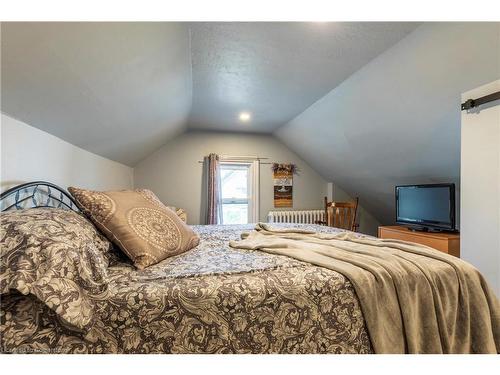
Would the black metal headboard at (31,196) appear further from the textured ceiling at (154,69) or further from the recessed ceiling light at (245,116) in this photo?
the recessed ceiling light at (245,116)

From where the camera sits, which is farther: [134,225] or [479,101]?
[479,101]

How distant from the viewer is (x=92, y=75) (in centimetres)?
146

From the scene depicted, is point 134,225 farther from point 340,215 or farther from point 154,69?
point 340,215

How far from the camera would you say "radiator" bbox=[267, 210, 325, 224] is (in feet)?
14.7

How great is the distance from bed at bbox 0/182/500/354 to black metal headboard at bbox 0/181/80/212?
0.04 metres

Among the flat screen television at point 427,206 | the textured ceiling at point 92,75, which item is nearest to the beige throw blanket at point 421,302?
the textured ceiling at point 92,75

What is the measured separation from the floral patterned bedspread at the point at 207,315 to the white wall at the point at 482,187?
152cm

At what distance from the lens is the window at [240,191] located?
454 cm

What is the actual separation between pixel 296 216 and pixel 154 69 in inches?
137

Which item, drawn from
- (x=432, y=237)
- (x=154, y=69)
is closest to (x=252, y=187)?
(x=432, y=237)

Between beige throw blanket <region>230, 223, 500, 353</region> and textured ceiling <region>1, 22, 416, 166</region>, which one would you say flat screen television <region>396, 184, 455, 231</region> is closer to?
textured ceiling <region>1, 22, 416, 166</region>

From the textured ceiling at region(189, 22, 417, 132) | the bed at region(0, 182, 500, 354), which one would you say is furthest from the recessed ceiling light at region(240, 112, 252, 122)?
the bed at region(0, 182, 500, 354)
